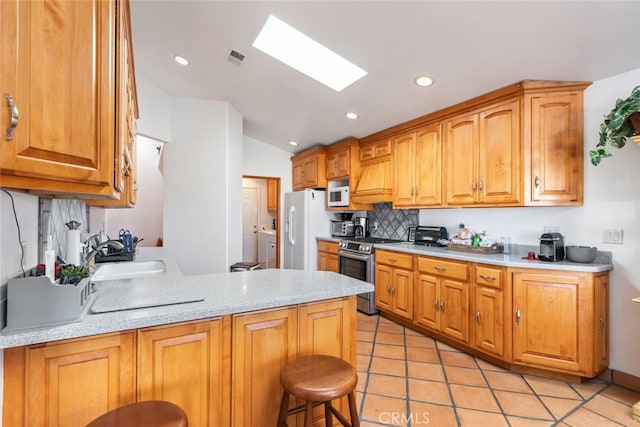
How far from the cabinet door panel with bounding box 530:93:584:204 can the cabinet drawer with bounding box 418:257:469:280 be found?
804mm

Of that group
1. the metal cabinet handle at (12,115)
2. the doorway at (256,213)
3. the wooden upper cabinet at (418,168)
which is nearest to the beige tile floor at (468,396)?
the wooden upper cabinet at (418,168)

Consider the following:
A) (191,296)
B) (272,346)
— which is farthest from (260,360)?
(191,296)

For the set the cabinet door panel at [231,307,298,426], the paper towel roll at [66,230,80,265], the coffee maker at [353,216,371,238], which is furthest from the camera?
the coffee maker at [353,216,371,238]

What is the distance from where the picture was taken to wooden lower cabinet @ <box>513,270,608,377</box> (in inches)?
84.0

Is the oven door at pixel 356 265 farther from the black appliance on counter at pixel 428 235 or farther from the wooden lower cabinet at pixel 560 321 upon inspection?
the wooden lower cabinet at pixel 560 321

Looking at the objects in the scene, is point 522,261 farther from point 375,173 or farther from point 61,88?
point 61,88

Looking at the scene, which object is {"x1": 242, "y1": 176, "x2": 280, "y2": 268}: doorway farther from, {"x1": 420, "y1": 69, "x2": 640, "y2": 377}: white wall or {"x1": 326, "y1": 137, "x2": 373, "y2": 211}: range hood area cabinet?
{"x1": 420, "y1": 69, "x2": 640, "y2": 377}: white wall

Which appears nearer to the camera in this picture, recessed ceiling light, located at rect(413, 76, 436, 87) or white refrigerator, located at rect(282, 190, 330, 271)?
recessed ceiling light, located at rect(413, 76, 436, 87)

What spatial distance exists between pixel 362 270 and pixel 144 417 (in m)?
3.03

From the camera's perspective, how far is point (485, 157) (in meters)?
2.73

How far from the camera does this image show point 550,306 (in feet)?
7.30

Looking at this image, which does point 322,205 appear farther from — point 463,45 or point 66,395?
point 66,395

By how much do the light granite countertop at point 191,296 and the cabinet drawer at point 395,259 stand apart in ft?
5.29

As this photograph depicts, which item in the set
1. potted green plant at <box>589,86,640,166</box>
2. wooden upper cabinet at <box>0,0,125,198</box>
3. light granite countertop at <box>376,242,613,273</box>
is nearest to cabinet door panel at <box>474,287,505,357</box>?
light granite countertop at <box>376,242,613,273</box>
